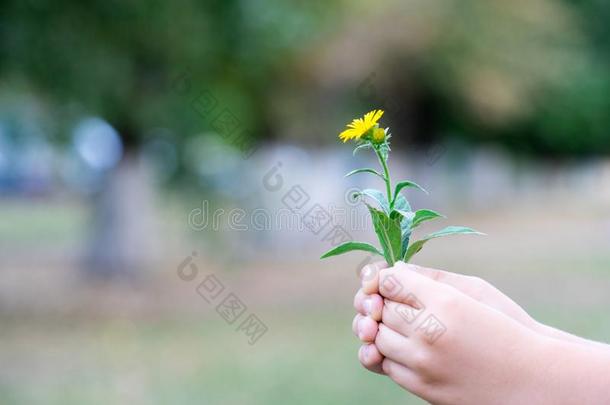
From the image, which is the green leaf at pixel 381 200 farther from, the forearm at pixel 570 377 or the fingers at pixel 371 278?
the forearm at pixel 570 377

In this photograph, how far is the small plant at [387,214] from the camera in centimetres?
110

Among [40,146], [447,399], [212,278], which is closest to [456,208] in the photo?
[212,278]

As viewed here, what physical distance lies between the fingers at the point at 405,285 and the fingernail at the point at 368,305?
1.0 inches

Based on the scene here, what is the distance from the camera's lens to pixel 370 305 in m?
1.08

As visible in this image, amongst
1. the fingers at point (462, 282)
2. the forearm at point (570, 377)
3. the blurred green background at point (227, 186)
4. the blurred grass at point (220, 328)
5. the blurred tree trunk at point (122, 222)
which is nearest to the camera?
the forearm at point (570, 377)

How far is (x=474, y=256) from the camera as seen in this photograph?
1194 cm

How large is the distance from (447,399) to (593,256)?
1230cm

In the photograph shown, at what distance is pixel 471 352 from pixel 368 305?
149 millimetres

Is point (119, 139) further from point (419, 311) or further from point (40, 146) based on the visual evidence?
point (419, 311)

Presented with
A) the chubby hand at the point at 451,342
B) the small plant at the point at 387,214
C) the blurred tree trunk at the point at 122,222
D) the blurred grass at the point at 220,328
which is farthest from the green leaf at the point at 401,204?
the blurred tree trunk at the point at 122,222

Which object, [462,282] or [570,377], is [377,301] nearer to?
[462,282]

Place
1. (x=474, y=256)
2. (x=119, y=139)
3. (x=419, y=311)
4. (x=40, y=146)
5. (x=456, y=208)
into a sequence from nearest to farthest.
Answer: (x=419, y=311)
(x=40, y=146)
(x=119, y=139)
(x=474, y=256)
(x=456, y=208)

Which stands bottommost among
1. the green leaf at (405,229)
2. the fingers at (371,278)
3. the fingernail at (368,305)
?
the fingernail at (368,305)

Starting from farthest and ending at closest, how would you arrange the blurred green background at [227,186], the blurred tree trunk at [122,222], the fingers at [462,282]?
1. the blurred tree trunk at [122,222]
2. the blurred green background at [227,186]
3. the fingers at [462,282]
